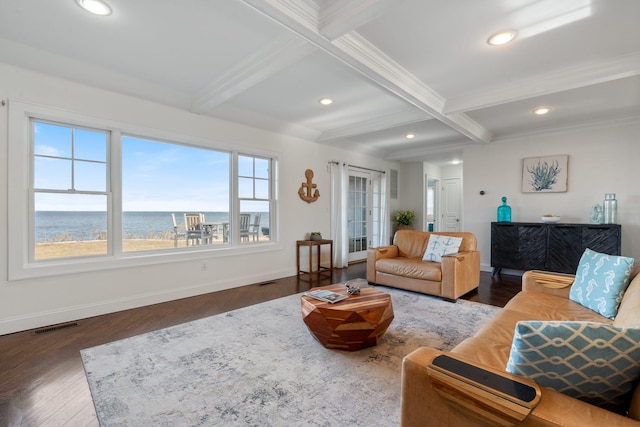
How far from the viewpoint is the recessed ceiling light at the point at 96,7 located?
204 centimetres

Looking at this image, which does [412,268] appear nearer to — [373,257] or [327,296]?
[373,257]

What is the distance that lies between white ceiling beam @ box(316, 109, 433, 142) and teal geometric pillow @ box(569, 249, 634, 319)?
254 cm

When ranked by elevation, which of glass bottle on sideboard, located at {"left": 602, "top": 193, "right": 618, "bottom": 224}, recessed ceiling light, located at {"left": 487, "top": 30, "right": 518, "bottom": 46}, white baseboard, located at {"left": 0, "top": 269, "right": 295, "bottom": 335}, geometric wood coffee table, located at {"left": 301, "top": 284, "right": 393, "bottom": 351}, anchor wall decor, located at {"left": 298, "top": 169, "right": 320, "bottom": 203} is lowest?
white baseboard, located at {"left": 0, "top": 269, "right": 295, "bottom": 335}

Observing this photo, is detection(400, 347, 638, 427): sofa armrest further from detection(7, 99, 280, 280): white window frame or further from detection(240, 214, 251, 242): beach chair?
detection(240, 214, 251, 242): beach chair

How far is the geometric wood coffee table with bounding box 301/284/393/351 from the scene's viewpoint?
2.22 m

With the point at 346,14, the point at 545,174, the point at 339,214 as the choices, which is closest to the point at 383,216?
the point at 339,214

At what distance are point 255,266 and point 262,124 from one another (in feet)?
7.30

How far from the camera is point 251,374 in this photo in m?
2.04

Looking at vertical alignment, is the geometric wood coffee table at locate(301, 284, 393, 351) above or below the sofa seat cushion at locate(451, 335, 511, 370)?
below

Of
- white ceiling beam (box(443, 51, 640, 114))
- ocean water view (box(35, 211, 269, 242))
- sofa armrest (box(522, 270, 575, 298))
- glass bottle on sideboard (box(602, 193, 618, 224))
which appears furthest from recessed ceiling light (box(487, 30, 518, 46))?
ocean water view (box(35, 211, 269, 242))

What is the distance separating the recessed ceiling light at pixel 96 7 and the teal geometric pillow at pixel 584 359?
9.98 feet

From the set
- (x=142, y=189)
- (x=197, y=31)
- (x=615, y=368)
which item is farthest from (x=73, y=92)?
(x=615, y=368)

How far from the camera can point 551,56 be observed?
8.91 ft

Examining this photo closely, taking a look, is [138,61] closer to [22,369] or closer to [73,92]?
[73,92]
